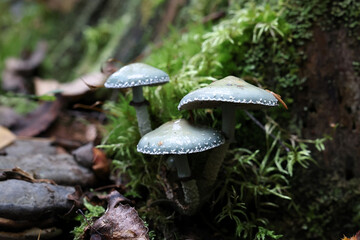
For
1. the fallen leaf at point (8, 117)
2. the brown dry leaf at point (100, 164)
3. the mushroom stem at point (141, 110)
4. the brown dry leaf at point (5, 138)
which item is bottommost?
the fallen leaf at point (8, 117)

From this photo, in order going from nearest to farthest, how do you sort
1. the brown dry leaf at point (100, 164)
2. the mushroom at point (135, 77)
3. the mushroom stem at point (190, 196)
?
the mushroom at point (135, 77)
the mushroom stem at point (190, 196)
the brown dry leaf at point (100, 164)

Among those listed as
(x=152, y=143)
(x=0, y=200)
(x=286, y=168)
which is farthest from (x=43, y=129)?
(x=286, y=168)

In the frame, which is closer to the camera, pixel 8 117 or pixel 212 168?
pixel 212 168

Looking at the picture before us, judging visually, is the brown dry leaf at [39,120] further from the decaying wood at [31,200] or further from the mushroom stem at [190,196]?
the mushroom stem at [190,196]

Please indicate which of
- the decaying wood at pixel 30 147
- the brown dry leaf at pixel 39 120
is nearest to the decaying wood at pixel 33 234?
the decaying wood at pixel 30 147

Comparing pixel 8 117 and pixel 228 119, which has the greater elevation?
pixel 228 119

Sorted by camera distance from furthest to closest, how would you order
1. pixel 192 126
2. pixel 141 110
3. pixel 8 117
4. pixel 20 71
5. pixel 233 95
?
pixel 20 71 → pixel 8 117 → pixel 141 110 → pixel 192 126 → pixel 233 95

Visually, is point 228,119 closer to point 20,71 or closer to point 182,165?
point 182,165

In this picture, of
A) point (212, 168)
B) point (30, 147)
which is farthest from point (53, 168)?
point (212, 168)
